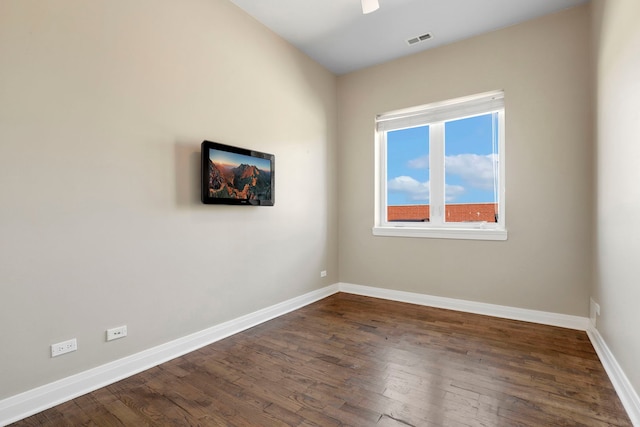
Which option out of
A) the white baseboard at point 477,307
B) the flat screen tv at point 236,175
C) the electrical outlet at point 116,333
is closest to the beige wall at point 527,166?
the white baseboard at point 477,307

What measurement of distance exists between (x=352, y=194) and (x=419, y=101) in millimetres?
1517

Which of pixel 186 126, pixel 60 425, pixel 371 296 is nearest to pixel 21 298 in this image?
pixel 60 425

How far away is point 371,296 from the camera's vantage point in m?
4.41

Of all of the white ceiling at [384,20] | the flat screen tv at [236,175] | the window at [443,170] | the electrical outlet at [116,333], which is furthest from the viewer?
the window at [443,170]

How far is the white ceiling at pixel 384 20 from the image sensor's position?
3109 millimetres

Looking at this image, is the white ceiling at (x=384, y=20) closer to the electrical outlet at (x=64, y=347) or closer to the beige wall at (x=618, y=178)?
the beige wall at (x=618, y=178)

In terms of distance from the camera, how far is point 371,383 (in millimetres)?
2154

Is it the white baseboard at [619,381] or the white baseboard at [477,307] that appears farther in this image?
the white baseboard at [477,307]

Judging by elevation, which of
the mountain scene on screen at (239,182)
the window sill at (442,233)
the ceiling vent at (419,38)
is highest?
the ceiling vent at (419,38)

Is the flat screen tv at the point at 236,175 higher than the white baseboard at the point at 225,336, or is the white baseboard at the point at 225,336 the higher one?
the flat screen tv at the point at 236,175

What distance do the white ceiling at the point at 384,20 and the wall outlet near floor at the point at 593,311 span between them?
2.88 m

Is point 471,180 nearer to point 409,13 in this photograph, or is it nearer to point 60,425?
point 409,13

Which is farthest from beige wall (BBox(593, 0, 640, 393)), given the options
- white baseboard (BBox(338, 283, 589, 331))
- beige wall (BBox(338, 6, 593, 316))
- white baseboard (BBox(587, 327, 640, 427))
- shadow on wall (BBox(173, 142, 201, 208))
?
shadow on wall (BBox(173, 142, 201, 208))

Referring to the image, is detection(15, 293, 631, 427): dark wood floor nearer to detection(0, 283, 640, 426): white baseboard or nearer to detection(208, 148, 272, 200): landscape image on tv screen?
detection(0, 283, 640, 426): white baseboard
